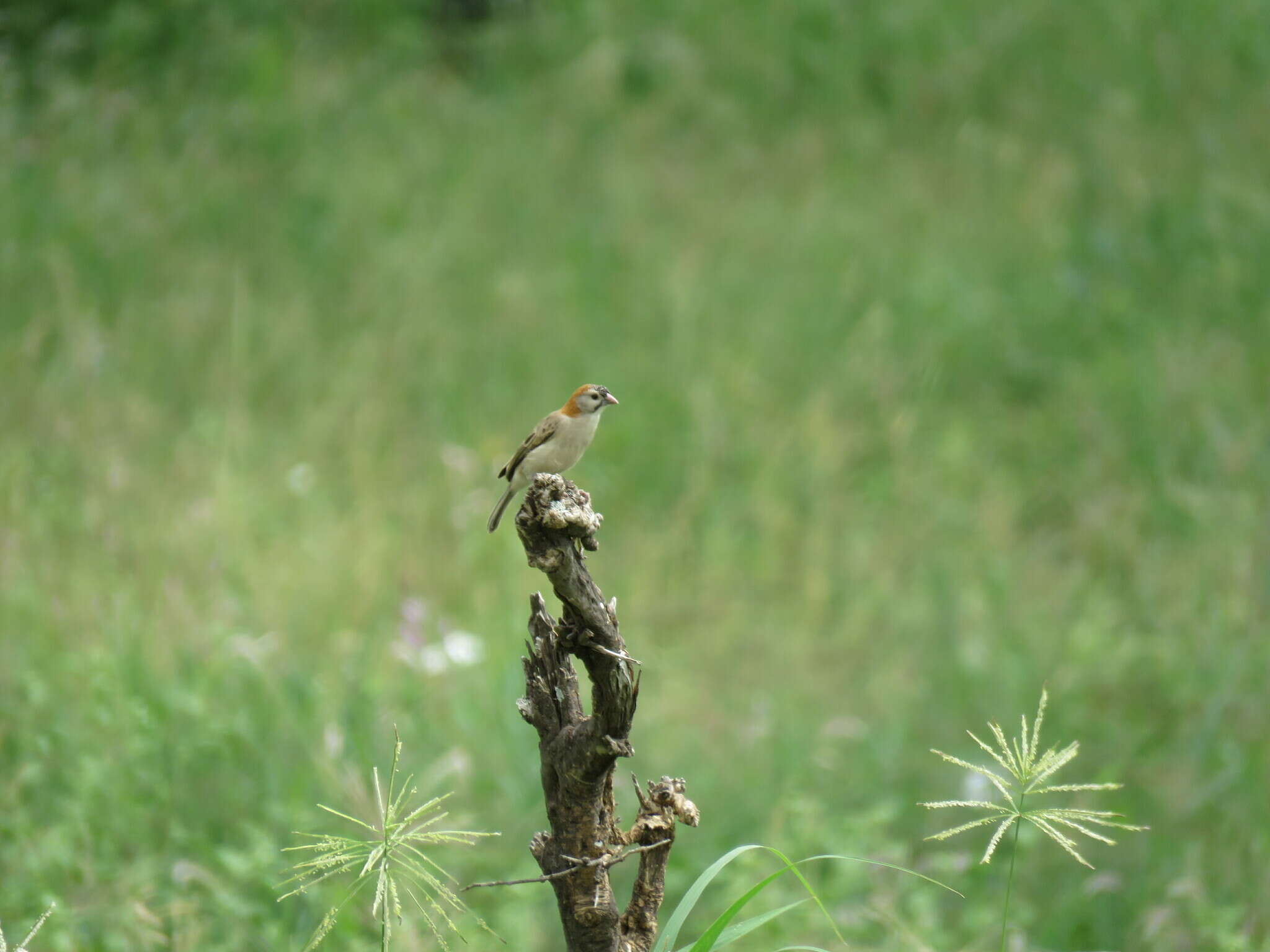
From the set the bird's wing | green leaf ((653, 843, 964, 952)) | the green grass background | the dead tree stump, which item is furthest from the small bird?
green leaf ((653, 843, 964, 952))

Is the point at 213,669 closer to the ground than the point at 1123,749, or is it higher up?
closer to the ground

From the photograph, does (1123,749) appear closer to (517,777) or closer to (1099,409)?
(517,777)

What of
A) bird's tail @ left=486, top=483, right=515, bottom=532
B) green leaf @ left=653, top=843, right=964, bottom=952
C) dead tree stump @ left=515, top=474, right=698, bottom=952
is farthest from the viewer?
bird's tail @ left=486, top=483, right=515, bottom=532

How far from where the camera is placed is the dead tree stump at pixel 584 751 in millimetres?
1999

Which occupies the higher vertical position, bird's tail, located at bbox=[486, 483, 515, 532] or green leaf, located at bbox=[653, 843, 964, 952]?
bird's tail, located at bbox=[486, 483, 515, 532]

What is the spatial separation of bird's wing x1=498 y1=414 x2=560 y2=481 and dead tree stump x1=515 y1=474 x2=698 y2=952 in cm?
135

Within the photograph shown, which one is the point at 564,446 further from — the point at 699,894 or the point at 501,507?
the point at 699,894

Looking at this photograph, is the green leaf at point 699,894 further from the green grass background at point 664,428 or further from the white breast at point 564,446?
the white breast at point 564,446

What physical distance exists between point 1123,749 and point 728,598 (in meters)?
2.20

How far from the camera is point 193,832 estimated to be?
3.87 meters

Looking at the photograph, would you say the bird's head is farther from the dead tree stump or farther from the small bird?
the dead tree stump

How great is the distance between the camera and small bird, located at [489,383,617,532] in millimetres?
3576

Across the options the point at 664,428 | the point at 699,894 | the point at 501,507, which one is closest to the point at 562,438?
the point at 501,507

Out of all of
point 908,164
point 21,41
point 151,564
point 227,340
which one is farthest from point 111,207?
point 908,164
